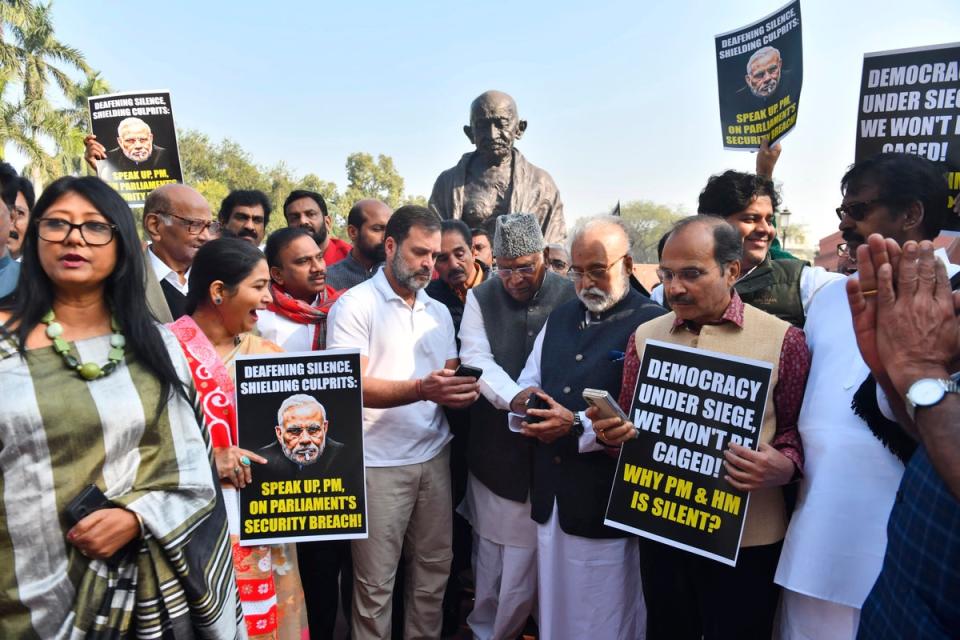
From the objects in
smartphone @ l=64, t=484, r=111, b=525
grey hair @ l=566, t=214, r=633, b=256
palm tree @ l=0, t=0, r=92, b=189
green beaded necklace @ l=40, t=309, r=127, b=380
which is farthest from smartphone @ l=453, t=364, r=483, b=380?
palm tree @ l=0, t=0, r=92, b=189

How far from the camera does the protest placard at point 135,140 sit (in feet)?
18.0

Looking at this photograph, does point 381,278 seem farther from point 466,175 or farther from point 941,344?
point 466,175

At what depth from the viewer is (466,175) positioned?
7.02 meters

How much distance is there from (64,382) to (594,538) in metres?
2.38

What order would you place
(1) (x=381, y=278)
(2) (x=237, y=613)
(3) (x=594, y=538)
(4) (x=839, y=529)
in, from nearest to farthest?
(2) (x=237, y=613) → (4) (x=839, y=529) → (3) (x=594, y=538) → (1) (x=381, y=278)

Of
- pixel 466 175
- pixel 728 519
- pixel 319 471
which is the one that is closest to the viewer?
pixel 728 519

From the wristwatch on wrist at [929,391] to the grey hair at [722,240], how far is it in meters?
1.37

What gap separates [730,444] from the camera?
8.75 ft

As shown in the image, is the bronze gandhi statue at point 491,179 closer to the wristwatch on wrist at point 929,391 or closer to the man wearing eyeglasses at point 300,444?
the man wearing eyeglasses at point 300,444

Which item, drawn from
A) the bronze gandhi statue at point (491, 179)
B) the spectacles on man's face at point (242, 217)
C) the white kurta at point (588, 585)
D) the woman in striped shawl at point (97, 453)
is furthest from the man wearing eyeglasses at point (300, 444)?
the bronze gandhi statue at point (491, 179)

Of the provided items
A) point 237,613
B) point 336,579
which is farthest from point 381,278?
point 237,613

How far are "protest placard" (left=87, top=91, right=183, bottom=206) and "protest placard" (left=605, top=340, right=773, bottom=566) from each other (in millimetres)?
4298

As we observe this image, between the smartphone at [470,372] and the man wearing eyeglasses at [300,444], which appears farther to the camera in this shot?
the smartphone at [470,372]

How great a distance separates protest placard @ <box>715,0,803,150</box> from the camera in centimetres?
396
